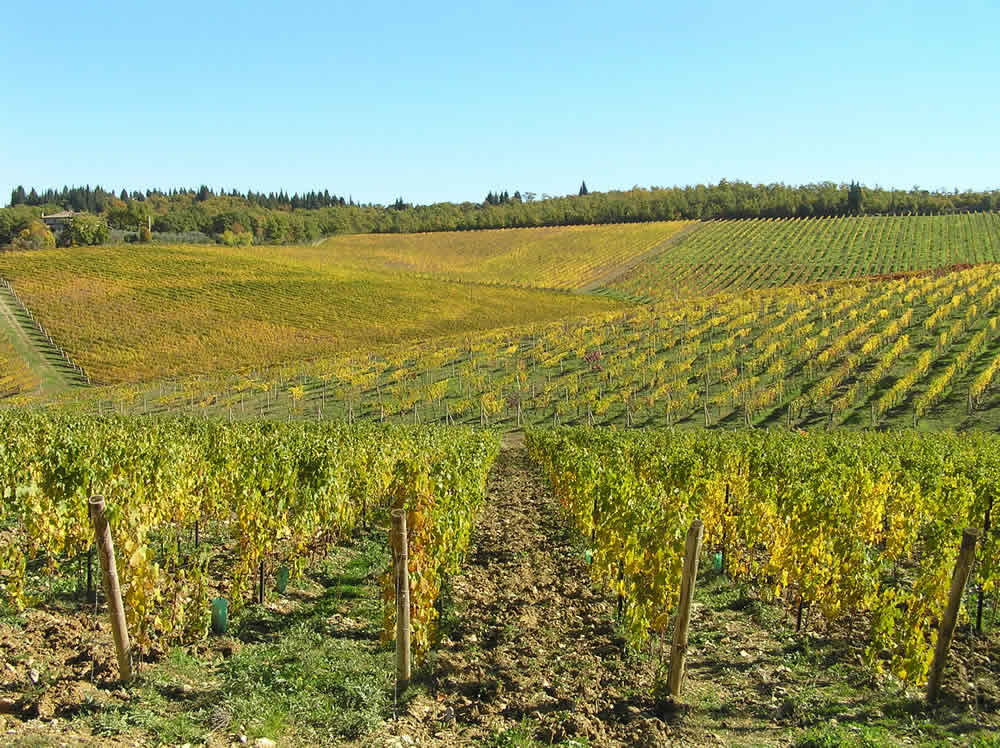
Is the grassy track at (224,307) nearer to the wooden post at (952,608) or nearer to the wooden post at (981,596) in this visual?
the wooden post at (981,596)

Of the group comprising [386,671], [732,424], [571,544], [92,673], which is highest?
[92,673]

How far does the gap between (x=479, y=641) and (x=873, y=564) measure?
478cm

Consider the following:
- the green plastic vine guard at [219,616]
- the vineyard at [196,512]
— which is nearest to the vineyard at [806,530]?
the vineyard at [196,512]

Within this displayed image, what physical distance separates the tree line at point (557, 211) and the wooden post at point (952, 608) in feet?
431

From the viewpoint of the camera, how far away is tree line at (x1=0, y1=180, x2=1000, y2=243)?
420 feet

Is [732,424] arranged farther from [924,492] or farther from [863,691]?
[863,691]

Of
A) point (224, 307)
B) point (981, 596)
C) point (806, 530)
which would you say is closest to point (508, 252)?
point (224, 307)

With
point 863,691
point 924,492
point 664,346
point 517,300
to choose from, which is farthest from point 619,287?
point 863,691

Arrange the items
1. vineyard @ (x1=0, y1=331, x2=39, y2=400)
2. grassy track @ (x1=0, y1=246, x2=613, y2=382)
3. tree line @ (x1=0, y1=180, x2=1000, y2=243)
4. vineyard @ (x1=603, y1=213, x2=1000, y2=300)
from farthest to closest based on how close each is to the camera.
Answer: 1. tree line @ (x1=0, y1=180, x2=1000, y2=243)
2. vineyard @ (x1=603, y1=213, x2=1000, y2=300)
3. grassy track @ (x1=0, y1=246, x2=613, y2=382)
4. vineyard @ (x1=0, y1=331, x2=39, y2=400)

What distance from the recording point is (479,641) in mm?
7777

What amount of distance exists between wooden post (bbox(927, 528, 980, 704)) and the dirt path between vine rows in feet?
7.97

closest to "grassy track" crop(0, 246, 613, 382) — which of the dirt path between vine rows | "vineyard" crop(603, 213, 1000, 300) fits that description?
"vineyard" crop(603, 213, 1000, 300)

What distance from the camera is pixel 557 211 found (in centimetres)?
14838

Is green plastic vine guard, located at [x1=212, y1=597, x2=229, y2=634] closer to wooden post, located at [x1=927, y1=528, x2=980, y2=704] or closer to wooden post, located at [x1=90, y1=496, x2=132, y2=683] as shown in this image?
wooden post, located at [x1=90, y1=496, x2=132, y2=683]
